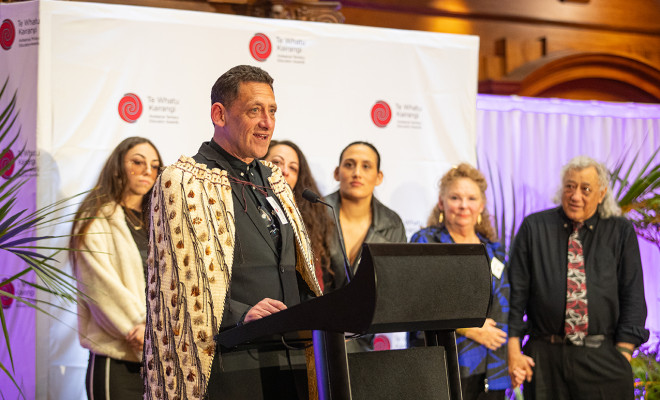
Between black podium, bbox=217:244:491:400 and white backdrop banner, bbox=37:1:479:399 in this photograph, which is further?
white backdrop banner, bbox=37:1:479:399

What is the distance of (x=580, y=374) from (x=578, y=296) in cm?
42

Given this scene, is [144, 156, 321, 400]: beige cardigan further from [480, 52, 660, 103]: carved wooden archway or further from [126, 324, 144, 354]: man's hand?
[480, 52, 660, 103]: carved wooden archway

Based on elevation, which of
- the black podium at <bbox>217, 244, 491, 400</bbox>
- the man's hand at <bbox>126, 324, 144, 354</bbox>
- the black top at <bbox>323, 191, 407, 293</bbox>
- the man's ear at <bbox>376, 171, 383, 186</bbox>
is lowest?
the man's hand at <bbox>126, 324, 144, 354</bbox>

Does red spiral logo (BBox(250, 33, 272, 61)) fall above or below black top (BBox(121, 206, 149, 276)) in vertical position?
above

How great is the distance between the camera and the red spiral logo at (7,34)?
4.12 meters

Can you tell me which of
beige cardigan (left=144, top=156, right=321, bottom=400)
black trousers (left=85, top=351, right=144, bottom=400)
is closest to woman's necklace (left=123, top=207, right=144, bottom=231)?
black trousers (left=85, top=351, right=144, bottom=400)

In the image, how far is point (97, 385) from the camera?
370cm

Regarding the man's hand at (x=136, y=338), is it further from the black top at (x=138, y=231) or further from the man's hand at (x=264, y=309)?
the man's hand at (x=264, y=309)

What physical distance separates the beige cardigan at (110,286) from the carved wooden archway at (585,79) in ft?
11.5

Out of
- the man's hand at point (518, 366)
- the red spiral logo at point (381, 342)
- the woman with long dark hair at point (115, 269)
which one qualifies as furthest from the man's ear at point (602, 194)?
the woman with long dark hair at point (115, 269)

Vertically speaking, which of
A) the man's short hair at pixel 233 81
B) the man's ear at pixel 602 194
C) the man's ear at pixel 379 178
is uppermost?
the man's short hair at pixel 233 81

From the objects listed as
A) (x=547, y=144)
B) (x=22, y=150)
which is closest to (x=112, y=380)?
(x=22, y=150)

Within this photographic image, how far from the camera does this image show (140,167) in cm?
407

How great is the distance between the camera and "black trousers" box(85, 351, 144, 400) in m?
3.67
